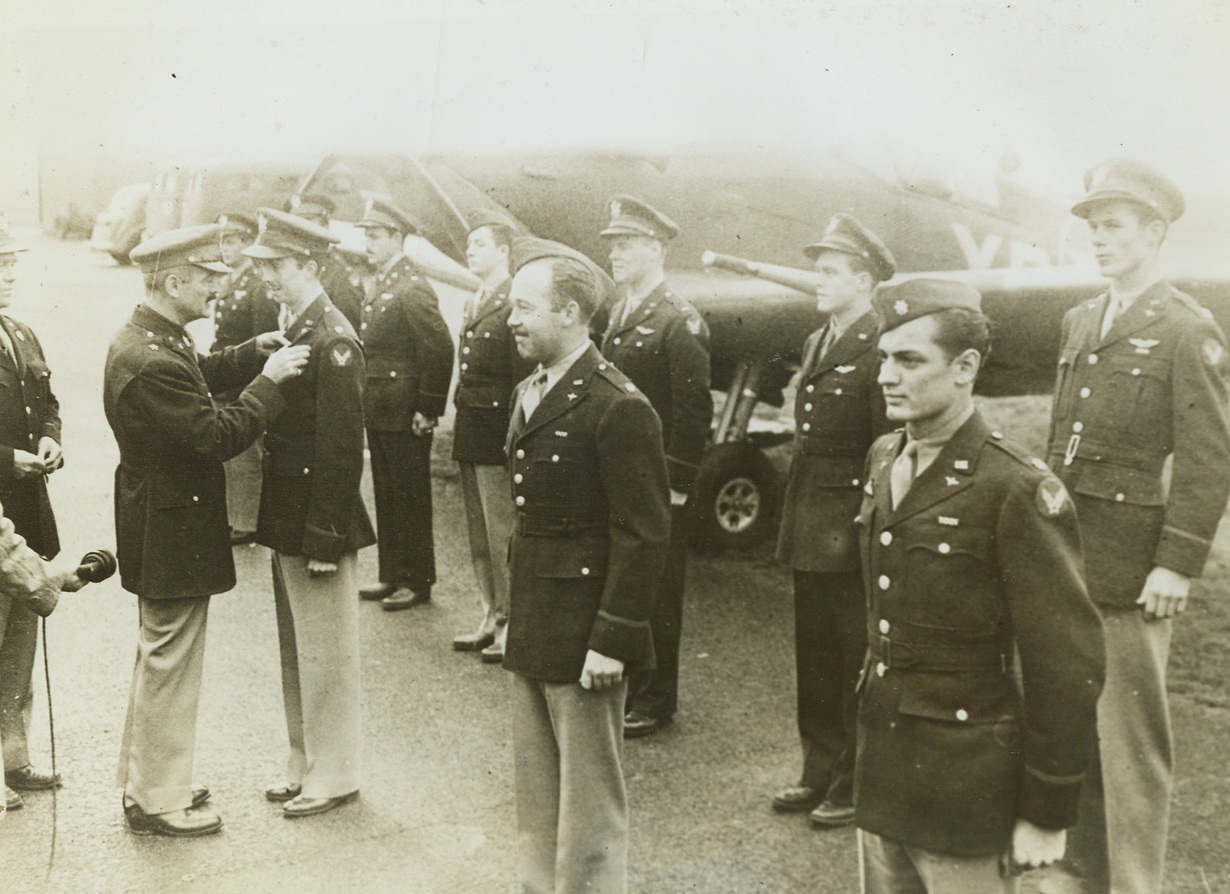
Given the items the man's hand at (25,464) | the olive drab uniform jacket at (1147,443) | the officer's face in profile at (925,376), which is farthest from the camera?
the man's hand at (25,464)

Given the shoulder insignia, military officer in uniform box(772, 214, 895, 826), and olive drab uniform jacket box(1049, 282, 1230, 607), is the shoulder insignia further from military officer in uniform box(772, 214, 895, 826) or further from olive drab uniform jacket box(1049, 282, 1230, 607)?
military officer in uniform box(772, 214, 895, 826)

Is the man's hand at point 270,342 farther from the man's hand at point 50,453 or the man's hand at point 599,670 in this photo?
the man's hand at point 599,670

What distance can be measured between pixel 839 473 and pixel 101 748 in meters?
2.86

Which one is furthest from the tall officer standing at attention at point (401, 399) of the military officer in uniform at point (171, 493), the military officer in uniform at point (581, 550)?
the military officer in uniform at point (581, 550)

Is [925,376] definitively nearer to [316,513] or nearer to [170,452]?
[316,513]

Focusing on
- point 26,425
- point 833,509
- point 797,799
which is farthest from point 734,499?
point 26,425

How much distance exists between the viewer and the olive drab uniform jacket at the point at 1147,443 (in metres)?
3.25

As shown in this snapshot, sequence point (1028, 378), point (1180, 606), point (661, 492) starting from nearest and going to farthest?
point (661, 492)
point (1180, 606)
point (1028, 378)

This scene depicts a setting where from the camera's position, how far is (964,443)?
2398 mm

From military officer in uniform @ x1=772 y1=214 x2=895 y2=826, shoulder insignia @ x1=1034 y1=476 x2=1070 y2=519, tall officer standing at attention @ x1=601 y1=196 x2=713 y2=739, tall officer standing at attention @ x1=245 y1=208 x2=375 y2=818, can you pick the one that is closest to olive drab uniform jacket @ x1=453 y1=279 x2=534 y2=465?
tall officer standing at attention @ x1=601 y1=196 x2=713 y2=739

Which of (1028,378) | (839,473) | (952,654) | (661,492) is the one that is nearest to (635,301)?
(839,473)

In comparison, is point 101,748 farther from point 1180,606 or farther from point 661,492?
point 1180,606

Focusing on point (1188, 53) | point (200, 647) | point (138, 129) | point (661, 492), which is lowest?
point (200, 647)

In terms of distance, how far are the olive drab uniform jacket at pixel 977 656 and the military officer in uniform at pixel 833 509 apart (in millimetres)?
1531
